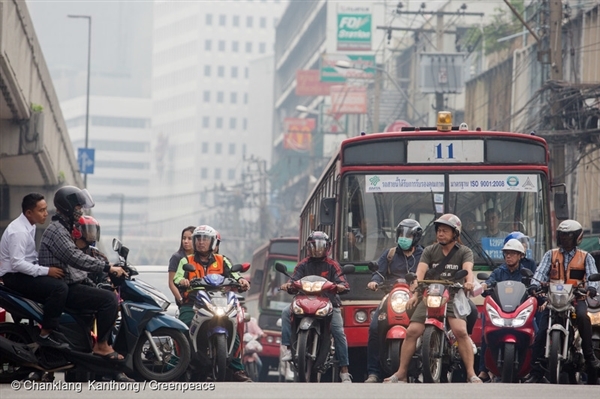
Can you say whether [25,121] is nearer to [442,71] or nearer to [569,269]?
[569,269]

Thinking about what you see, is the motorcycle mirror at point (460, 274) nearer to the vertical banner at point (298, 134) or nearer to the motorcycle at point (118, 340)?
the motorcycle at point (118, 340)

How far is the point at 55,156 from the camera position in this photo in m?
33.7

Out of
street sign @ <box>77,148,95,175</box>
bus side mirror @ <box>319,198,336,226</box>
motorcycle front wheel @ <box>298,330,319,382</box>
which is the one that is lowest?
motorcycle front wheel @ <box>298,330,319,382</box>

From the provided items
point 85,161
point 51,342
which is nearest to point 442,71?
point 85,161

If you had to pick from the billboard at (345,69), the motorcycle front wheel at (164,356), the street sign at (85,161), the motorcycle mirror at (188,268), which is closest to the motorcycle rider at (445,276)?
the motorcycle front wheel at (164,356)

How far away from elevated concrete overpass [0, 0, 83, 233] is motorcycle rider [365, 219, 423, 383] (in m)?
10.8

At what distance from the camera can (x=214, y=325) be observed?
12070 mm

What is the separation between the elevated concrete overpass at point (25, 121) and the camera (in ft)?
76.5

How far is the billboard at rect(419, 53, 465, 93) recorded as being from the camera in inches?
1747

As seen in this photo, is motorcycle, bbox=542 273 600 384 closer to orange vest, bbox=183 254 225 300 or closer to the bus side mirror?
orange vest, bbox=183 254 225 300

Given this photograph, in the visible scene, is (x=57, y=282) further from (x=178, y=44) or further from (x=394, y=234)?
(x=178, y=44)

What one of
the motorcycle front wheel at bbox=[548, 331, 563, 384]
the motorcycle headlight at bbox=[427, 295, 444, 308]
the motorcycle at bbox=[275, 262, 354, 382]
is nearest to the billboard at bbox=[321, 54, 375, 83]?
the motorcycle at bbox=[275, 262, 354, 382]

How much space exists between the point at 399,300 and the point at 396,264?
0.70m

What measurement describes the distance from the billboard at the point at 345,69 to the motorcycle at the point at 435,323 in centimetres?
4916
